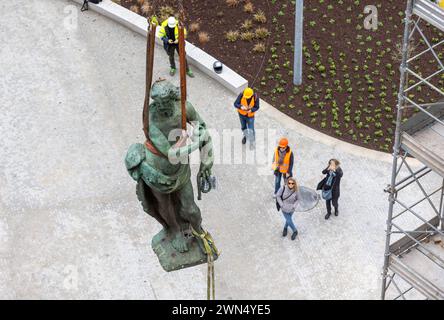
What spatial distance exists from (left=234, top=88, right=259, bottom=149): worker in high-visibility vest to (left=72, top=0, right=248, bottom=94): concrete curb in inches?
64.4

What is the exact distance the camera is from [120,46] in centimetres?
2275

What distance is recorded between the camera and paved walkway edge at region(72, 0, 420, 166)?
19.9 metres

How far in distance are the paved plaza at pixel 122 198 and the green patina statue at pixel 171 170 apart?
385 cm

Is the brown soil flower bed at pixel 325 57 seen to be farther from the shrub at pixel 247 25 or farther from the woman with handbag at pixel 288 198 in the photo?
the woman with handbag at pixel 288 198

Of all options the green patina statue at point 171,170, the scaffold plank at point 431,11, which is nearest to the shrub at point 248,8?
the green patina statue at point 171,170

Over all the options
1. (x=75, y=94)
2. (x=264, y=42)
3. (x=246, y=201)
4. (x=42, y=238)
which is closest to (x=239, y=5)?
(x=264, y=42)

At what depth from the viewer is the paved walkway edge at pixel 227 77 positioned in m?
19.9

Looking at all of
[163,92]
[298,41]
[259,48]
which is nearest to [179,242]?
[163,92]

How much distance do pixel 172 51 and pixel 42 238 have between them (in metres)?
5.32

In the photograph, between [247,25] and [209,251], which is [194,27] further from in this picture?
[209,251]
